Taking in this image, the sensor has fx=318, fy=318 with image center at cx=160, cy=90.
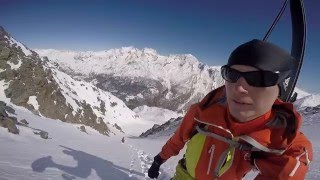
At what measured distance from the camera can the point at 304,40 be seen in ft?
11.9

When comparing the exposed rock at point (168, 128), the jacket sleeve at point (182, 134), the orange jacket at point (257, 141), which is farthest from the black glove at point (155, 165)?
the exposed rock at point (168, 128)

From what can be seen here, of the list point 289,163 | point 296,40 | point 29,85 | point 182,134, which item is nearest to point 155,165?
point 182,134

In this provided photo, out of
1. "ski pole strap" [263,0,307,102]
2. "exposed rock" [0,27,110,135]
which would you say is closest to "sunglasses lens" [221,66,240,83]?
"ski pole strap" [263,0,307,102]

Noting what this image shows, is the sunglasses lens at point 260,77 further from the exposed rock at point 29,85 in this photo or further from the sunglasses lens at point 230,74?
the exposed rock at point 29,85

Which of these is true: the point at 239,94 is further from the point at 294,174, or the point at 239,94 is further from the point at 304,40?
the point at 304,40

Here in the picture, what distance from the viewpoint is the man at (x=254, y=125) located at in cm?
274

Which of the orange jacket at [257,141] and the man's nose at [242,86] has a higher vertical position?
the man's nose at [242,86]

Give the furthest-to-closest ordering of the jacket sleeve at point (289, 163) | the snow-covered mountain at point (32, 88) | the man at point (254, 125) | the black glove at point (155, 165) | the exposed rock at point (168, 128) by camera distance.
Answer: the exposed rock at point (168, 128), the snow-covered mountain at point (32, 88), the black glove at point (155, 165), the man at point (254, 125), the jacket sleeve at point (289, 163)

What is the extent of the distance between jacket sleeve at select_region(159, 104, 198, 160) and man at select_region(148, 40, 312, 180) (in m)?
0.24

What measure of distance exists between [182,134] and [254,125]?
1.04 metres

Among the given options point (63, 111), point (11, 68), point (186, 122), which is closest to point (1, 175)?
point (186, 122)

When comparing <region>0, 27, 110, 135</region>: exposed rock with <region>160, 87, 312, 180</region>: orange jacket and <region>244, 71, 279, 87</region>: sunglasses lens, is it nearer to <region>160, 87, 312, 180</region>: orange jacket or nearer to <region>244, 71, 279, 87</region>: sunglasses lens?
<region>160, 87, 312, 180</region>: orange jacket

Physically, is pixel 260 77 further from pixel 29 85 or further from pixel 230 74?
pixel 29 85

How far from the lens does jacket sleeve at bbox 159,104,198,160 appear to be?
141 inches
